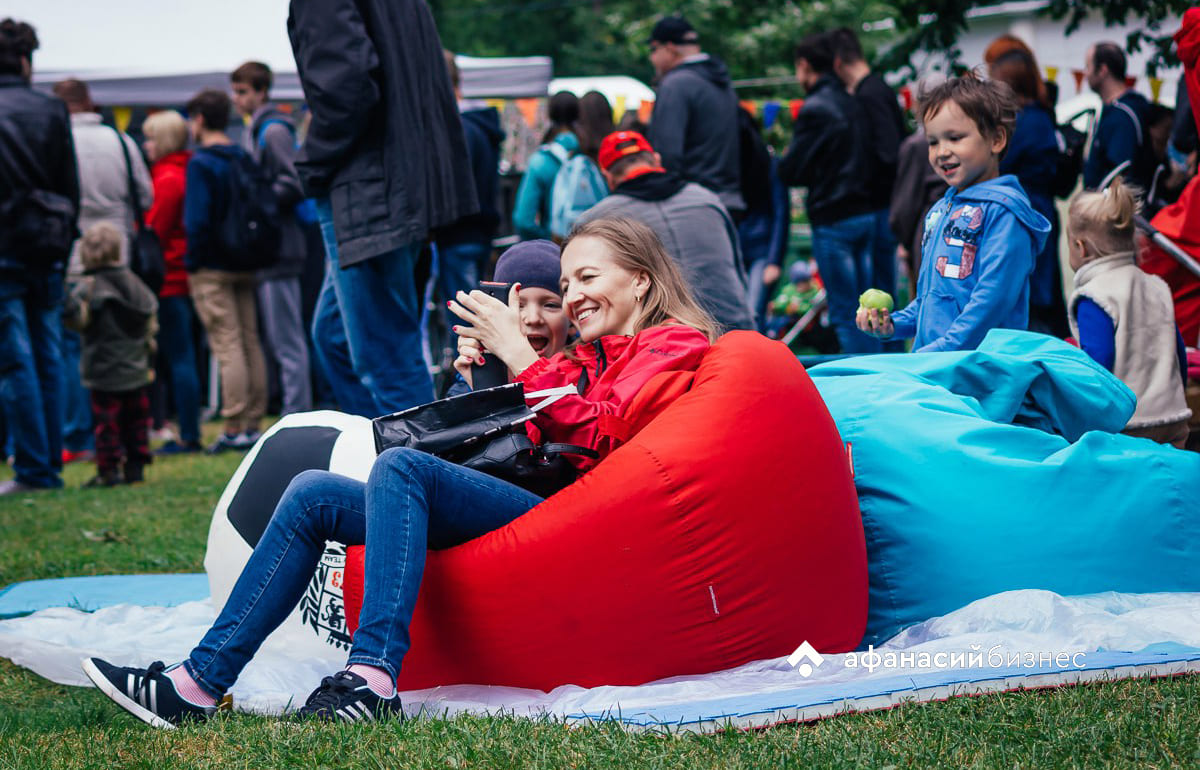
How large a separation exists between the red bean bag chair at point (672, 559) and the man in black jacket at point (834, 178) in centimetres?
412

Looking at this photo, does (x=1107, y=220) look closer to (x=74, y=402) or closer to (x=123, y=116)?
(x=74, y=402)

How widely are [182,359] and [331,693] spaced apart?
6110mm

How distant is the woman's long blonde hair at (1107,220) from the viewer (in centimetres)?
440

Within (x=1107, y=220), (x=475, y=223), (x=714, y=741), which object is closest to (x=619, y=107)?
(x=475, y=223)

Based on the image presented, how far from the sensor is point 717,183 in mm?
6812

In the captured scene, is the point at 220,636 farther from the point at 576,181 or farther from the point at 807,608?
the point at 576,181

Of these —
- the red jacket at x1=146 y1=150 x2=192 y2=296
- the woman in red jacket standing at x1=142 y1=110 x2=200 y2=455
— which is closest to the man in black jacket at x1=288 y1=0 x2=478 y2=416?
the woman in red jacket standing at x1=142 y1=110 x2=200 y2=455

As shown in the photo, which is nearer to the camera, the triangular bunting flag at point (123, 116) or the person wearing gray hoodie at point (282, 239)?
the person wearing gray hoodie at point (282, 239)

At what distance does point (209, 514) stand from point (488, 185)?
2.48 meters

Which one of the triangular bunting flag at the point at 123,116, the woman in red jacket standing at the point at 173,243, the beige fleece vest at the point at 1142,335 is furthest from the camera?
the triangular bunting flag at the point at 123,116

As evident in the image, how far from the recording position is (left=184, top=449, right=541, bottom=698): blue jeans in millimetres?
2762

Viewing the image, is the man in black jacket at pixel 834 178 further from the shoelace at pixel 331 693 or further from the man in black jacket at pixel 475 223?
the shoelace at pixel 331 693

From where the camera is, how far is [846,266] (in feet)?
23.6

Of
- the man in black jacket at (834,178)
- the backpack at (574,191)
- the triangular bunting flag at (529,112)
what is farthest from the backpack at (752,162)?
the triangular bunting flag at (529,112)
